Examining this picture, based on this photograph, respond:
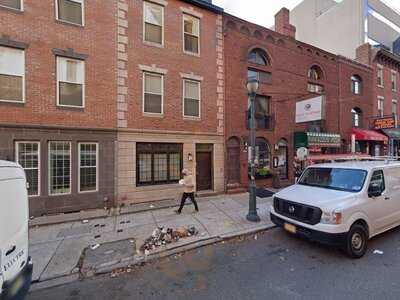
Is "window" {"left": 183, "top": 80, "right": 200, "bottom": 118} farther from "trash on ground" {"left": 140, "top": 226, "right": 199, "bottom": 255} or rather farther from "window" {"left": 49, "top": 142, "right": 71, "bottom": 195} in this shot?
"trash on ground" {"left": 140, "top": 226, "right": 199, "bottom": 255}

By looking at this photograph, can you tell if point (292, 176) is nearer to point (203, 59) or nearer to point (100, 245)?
point (203, 59)

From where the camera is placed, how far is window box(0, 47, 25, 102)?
7.91 m

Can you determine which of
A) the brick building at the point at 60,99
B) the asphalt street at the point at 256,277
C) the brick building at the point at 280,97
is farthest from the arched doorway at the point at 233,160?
the asphalt street at the point at 256,277

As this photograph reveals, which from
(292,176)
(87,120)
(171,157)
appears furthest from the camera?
(292,176)

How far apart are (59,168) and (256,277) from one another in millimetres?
8096

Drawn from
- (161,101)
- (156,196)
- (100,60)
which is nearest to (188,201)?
(156,196)

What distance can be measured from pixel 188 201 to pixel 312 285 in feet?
22.1

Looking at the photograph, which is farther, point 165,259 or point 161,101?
point 161,101

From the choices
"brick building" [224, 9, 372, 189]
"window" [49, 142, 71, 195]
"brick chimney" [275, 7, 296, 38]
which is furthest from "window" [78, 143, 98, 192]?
"brick chimney" [275, 7, 296, 38]

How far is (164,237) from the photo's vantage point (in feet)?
19.5

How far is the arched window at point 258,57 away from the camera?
517 inches

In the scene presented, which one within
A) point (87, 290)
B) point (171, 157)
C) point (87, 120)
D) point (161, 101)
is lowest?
point (87, 290)

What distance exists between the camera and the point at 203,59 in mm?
11406

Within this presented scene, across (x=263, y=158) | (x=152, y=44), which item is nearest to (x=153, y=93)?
(x=152, y=44)
